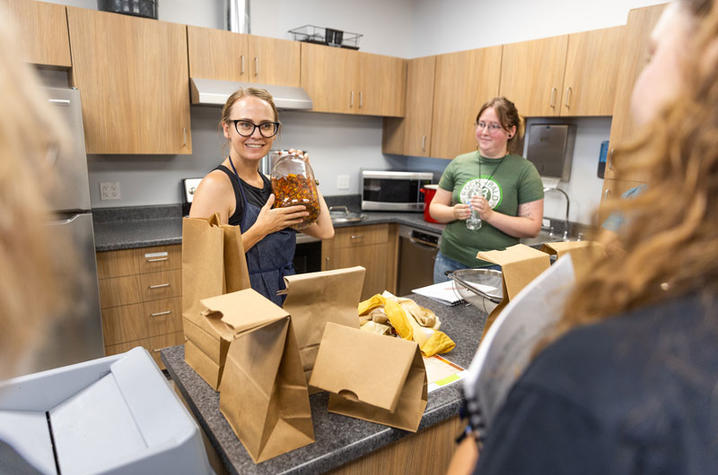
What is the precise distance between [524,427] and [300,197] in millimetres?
1311

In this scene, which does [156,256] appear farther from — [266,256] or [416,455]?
[416,455]

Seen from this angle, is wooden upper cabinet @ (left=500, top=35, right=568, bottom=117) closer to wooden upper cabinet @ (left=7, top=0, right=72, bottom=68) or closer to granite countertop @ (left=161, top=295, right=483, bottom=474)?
granite countertop @ (left=161, top=295, right=483, bottom=474)

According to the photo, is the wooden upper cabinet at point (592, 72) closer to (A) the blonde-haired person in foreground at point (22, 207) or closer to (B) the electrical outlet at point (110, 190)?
(A) the blonde-haired person in foreground at point (22, 207)

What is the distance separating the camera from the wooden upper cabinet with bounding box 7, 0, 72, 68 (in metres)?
2.32

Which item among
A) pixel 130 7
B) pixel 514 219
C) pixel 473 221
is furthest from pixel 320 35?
pixel 514 219

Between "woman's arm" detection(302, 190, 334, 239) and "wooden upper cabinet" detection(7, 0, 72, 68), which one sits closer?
"woman's arm" detection(302, 190, 334, 239)

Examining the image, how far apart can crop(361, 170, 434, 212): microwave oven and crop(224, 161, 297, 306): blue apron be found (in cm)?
209

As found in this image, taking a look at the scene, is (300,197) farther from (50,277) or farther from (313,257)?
(313,257)

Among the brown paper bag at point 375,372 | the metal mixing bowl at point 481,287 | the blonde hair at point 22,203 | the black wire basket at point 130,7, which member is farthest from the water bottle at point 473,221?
the black wire basket at point 130,7

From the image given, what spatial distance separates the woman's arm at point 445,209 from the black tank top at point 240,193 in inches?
38.4

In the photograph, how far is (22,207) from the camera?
1.18ft

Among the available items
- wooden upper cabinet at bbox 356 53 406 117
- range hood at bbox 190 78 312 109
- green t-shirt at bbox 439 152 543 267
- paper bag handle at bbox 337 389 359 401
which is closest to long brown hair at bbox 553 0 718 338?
paper bag handle at bbox 337 389 359 401


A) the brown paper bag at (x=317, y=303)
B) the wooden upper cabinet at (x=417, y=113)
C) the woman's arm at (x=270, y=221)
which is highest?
the wooden upper cabinet at (x=417, y=113)

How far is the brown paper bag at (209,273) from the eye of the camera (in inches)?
41.5
